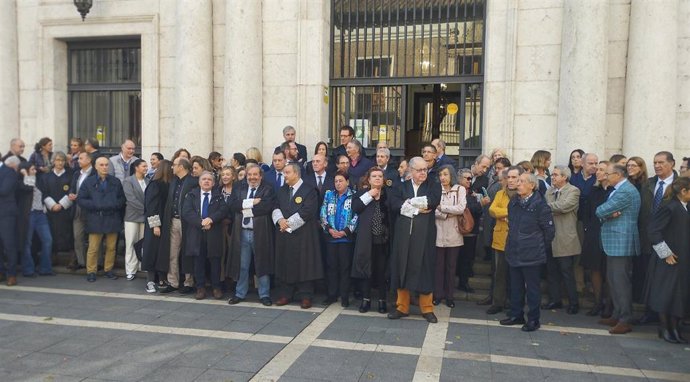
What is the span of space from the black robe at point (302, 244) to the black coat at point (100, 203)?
9.75ft

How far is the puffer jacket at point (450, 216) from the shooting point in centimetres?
693

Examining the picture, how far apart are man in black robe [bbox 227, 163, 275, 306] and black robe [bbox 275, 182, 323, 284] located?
0.23 m

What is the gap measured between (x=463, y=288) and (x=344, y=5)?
19.1ft

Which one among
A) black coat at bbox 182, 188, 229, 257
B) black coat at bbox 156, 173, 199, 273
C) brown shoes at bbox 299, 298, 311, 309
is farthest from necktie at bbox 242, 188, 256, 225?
brown shoes at bbox 299, 298, 311, 309

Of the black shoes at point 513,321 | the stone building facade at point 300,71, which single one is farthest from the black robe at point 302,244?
the stone building facade at point 300,71

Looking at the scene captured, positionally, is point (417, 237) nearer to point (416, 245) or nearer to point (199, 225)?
point (416, 245)

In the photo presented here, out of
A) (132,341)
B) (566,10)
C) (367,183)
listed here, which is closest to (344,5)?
(566,10)

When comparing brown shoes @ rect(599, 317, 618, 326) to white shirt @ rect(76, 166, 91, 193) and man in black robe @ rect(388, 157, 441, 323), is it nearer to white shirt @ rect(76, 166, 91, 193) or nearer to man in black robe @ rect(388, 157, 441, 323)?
man in black robe @ rect(388, 157, 441, 323)

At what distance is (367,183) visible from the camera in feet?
22.7

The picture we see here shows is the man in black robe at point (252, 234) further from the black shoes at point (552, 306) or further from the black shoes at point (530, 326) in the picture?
the black shoes at point (552, 306)

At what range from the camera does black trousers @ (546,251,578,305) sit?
699 cm

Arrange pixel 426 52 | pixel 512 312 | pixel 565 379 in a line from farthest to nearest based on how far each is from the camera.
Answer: pixel 426 52
pixel 512 312
pixel 565 379

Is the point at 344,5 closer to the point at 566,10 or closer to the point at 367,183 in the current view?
the point at 566,10

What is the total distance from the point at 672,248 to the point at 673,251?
0.11ft
